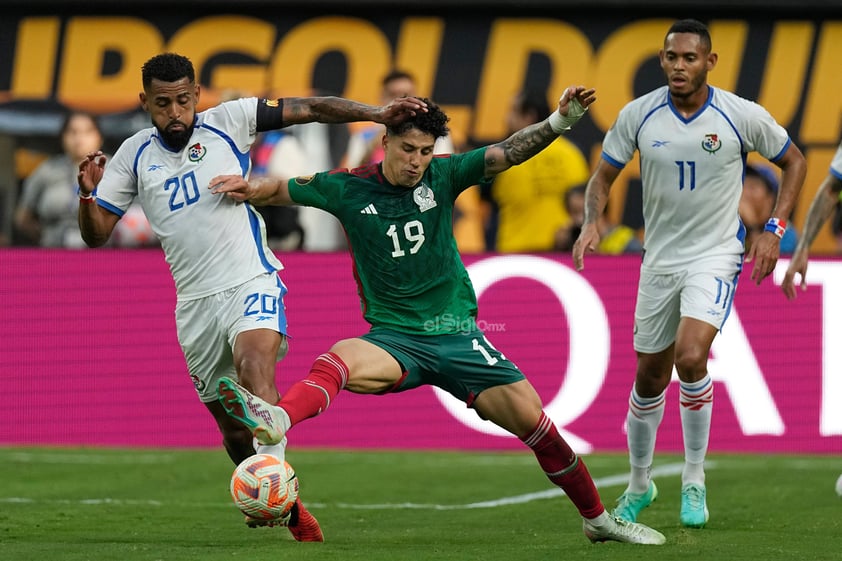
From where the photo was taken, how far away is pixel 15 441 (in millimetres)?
13562

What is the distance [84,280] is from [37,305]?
47 cm

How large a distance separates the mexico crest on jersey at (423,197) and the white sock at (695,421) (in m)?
2.00

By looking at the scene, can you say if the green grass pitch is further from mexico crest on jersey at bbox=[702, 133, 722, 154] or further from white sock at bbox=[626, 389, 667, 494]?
mexico crest on jersey at bbox=[702, 133, 722, 154]

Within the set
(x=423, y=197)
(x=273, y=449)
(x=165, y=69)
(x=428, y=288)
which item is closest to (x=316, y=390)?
(x=273, y=449)

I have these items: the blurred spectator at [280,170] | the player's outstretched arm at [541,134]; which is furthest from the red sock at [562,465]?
the blurred spectator at [280,170]

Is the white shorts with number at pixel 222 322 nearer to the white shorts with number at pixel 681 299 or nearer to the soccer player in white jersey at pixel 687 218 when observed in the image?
the soccer player in white jersey at pixel 687 218

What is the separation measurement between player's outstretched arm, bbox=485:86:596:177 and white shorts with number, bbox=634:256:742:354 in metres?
1.53

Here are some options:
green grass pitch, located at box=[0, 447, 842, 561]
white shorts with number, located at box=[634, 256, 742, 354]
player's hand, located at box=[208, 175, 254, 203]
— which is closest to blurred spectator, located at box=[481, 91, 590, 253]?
green grass pitch, located at box=[0, 447, 842, 561]

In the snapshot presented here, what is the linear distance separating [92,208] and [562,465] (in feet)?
9.69

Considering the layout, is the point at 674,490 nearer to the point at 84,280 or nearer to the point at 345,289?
the point at 345,289

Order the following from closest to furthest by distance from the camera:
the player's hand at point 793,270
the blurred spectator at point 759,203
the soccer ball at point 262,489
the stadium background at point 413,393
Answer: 1. the soccer ball at point 262,489
2. the player's hand at point 793,270
3. the stadium background at point 413,393
4. the blurred spectator at point 759,203

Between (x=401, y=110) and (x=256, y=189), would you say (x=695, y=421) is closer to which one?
(x=401, y=110)

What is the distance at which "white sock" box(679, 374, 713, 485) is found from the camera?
29.4 ft

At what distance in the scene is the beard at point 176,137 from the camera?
862cm
